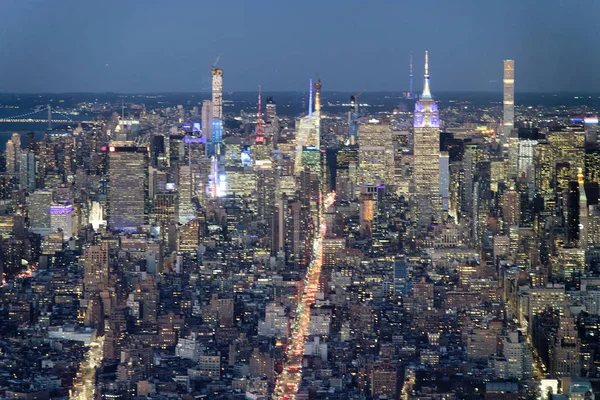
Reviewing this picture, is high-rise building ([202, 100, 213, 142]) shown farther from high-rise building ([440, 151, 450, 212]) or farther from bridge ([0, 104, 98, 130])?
high-rise building ([440, 151, 450, 212])

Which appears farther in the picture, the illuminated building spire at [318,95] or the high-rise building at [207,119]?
the high-rise building at [207,119]

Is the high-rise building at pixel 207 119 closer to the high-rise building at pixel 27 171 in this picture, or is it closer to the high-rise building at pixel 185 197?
the high-rise building at pixel 185 197

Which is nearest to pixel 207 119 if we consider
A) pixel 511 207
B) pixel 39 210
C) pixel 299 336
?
pixel 39 210

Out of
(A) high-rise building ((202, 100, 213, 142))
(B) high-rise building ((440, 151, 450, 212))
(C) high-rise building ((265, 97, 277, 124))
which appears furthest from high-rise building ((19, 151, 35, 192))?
(B) high-rise building ((440, 151, 450, 212))

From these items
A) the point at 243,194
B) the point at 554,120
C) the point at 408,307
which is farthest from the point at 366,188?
the point at 408,307

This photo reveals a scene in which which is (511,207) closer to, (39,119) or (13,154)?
(39,119)

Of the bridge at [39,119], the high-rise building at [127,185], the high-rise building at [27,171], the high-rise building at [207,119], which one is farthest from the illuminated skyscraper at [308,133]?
the high-rise building at [27,171]
